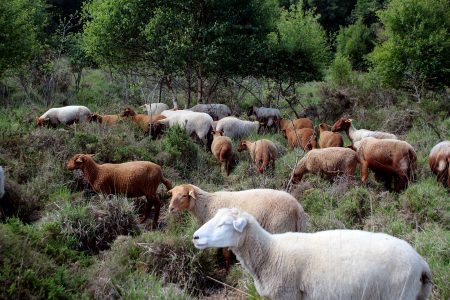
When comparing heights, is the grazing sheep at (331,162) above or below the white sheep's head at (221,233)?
below

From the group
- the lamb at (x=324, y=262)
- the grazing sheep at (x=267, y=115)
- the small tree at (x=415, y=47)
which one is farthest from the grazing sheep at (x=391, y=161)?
the small tree at (x=415, y=47)

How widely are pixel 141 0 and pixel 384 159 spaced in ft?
34.5

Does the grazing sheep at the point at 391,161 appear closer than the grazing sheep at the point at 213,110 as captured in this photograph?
Yes

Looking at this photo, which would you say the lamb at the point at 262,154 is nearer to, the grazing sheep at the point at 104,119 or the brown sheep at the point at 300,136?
the brown sheep at the point at 300,136

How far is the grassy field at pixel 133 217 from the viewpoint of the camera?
16.7 ft

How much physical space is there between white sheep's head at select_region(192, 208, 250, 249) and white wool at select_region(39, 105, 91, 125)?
9732 millimetres

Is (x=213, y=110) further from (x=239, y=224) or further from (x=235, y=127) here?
(x=239, y=224)

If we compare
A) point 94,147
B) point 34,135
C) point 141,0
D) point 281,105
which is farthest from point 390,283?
point 281,105

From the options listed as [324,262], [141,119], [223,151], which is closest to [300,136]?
[223,151]

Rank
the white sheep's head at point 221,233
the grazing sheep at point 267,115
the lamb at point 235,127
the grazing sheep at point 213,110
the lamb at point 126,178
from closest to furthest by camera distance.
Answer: the white sheep's head at point 221,233 < the lamb at point 126,178 < the lamb at point 235,127 < the grazing sheep at point 213,110 < the grazing sheep at point 267,115

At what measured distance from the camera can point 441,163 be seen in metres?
9.62

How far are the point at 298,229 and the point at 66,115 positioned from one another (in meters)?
9.62

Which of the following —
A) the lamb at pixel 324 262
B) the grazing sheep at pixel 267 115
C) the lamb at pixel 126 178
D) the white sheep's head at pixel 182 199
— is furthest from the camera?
the grazing sheep at pixel 267 115

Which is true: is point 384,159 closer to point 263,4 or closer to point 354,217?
point 354,217
